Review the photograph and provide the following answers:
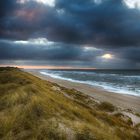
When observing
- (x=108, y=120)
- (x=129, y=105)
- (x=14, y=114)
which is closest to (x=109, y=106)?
(x=108, y=120)

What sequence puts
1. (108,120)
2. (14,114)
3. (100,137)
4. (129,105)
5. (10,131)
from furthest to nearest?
1. (129,105)
2. (108,120)
3. (14,114)
4. (10,131)
5. (100,137)

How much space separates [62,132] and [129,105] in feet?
45.0

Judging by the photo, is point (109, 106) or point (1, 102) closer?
point (1, 102)

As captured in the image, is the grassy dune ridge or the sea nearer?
the grassy dune ridge

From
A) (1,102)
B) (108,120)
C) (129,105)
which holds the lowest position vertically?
(129,105)

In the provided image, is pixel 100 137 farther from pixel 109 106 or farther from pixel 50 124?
pixel 109 106

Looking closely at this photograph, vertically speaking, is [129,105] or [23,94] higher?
[23,94]

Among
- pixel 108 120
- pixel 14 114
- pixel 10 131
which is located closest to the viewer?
pixel 10 131

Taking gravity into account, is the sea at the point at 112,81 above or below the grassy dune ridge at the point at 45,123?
below

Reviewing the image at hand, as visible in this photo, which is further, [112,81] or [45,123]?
[112,81]

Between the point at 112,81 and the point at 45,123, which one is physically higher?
the point at 45,123

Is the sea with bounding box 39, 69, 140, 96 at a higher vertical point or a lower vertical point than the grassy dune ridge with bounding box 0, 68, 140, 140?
lower

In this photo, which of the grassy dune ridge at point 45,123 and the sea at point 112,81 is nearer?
the grassy dune ridge at point 45,123

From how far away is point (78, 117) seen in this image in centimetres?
714
